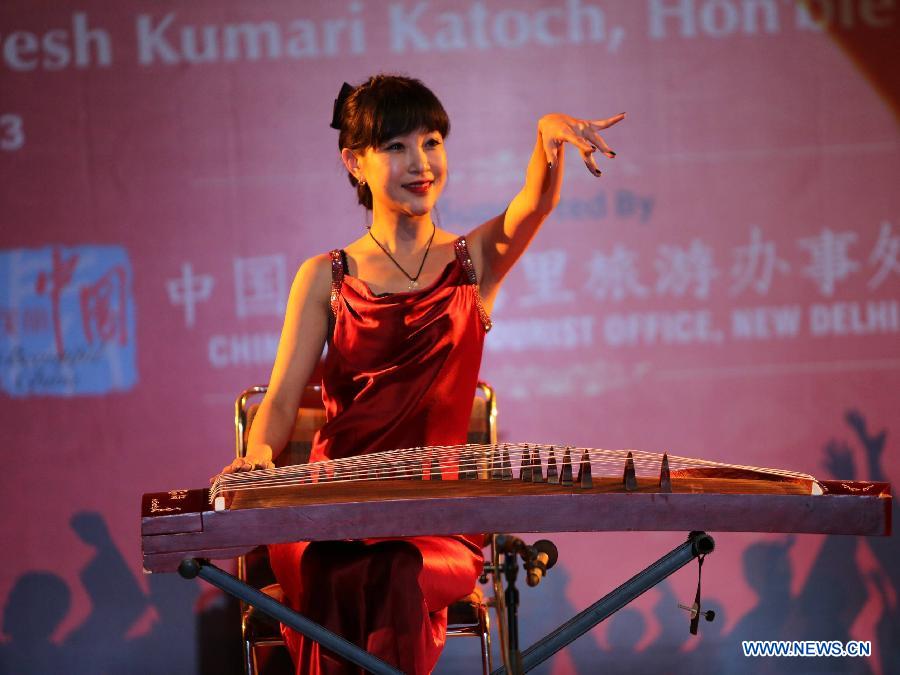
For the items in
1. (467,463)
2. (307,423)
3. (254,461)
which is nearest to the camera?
(467,463)

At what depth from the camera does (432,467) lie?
2.20 meters

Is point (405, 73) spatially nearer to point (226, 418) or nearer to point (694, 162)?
point (694, 162)

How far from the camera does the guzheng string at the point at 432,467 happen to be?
2.11 meters

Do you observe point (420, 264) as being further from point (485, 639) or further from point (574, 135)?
point (485, 639)

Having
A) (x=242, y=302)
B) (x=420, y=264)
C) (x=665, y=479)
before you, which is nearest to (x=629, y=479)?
(x=665, y=479)

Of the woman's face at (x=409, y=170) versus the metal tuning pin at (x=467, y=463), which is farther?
the woman's face at (x=409, y=170)

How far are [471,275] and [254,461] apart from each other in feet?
2.47

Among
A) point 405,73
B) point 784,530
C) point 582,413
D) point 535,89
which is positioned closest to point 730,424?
point 582,413

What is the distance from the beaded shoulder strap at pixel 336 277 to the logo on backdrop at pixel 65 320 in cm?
118

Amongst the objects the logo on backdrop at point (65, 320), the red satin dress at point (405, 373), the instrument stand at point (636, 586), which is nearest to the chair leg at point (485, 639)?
the red satin dress at point (405, 373)

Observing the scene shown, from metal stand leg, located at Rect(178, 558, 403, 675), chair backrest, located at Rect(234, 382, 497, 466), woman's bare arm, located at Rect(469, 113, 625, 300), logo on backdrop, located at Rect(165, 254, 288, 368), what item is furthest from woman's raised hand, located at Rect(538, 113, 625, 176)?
logo on backdrop, located at Rect(165, 254, 288, 368)

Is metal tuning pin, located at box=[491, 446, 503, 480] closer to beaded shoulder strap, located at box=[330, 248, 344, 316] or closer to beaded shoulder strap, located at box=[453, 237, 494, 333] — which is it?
beaded shoulder strap, located at box=[453, 237, 494, 333]

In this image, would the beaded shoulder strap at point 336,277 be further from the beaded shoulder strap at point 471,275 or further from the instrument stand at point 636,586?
the instrument stand at point 636,586

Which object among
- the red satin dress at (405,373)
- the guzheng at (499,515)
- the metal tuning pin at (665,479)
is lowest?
the guzheng at (499,515)
